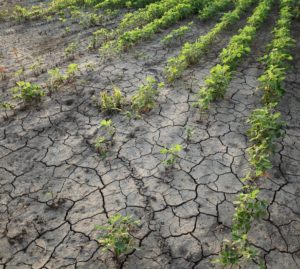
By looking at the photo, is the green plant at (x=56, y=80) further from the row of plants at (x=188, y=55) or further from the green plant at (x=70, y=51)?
the row of plants at (x=188, y=55)

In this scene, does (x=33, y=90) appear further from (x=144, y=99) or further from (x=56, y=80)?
(x=144, y=99)

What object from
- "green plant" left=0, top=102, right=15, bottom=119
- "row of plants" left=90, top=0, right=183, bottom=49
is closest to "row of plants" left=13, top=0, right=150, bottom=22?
"row of plants" left=90, top=0, right=183, bottom=49

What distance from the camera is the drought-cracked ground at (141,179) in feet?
11.3

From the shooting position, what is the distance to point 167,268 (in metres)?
3.25

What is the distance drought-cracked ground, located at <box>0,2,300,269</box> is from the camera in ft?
11.3

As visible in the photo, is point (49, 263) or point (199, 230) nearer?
point (49, 263)

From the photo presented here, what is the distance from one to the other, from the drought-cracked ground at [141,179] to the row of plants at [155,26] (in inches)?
52.1

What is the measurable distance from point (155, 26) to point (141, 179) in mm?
5405

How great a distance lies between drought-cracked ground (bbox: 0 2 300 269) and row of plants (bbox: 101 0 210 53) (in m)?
1.32

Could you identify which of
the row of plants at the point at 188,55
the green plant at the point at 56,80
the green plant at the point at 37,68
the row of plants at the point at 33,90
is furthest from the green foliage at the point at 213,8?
the green plant at the point at 56,80

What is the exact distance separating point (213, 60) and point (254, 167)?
11.8ft

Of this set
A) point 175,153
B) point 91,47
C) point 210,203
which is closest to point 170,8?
point 91,47

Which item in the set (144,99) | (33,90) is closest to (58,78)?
(33,90)

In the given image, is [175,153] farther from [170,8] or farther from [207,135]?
[170,8]
